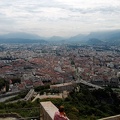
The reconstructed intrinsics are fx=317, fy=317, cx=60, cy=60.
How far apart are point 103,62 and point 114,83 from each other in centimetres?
2722

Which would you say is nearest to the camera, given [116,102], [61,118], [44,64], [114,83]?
[61,118]

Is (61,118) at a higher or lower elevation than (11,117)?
higher

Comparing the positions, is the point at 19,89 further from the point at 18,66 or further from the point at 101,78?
the point at 18,66

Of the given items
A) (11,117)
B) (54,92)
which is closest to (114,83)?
(54,92)

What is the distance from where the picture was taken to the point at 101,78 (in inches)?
1797

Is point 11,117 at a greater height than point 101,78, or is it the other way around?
point 11,117

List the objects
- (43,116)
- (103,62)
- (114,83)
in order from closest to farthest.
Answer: (43,116) → (114,83) → (103,62)

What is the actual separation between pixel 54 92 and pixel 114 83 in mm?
18785

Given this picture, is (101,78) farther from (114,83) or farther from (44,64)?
(44,64)

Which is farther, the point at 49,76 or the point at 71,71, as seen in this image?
the point at 71,71

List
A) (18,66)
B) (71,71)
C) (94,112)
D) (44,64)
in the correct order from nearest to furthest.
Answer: (94,112), (71,71), (18,66), (44,64)

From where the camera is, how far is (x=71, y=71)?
2035 inches

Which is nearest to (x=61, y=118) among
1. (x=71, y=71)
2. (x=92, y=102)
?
(x=92, y=102)

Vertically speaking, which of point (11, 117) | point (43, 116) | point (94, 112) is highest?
point (43, 116)
